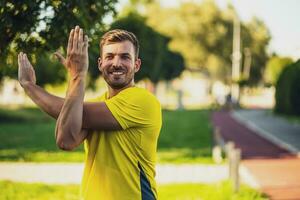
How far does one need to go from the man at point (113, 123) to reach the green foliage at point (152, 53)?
3042cm

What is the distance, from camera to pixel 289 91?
2050 cm

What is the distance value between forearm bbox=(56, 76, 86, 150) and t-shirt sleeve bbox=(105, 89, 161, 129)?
0.62ft

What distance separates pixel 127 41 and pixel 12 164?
38.4 ft

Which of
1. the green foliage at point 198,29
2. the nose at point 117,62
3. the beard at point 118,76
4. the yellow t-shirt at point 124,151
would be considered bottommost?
the yellow t-shirt at point 124,151

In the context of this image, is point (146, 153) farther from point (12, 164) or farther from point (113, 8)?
point (12, 164)

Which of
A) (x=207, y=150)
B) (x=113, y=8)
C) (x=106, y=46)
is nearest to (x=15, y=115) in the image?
(x=207, y=150)

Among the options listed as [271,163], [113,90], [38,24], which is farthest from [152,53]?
[113,90]

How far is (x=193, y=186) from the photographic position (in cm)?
1038

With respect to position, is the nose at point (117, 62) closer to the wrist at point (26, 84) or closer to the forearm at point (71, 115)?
the forearm at point (71, 115)

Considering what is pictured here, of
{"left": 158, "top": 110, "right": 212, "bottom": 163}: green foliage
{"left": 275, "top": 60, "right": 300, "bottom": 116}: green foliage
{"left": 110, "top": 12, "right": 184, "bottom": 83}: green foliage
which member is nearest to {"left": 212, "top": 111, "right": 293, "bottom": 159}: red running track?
{"left": 158, "top": 110, "right": 212, "bottom": 163}: green foliage

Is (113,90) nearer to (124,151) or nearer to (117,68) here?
(117,68)

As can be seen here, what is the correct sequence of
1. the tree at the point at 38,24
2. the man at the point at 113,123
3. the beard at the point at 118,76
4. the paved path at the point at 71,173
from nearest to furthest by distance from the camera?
the man at the point at 113,123 < the beard at the point at 118,76 < the tree at the point at 38,24 < the paved path at the point at 71,173

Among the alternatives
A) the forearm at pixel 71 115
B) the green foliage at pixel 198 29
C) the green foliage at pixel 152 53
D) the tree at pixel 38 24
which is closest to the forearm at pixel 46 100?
the forearm at pixel 71 115

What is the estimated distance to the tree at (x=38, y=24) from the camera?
18.5 feet
